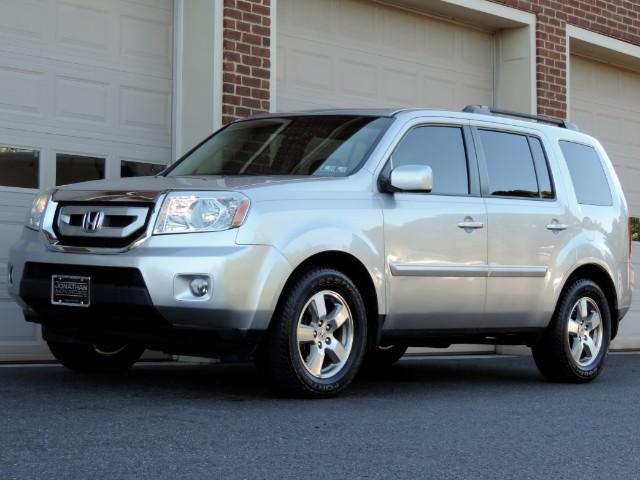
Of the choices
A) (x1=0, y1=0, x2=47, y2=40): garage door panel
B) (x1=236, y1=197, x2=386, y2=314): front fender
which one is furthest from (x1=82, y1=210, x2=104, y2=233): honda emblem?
(x1=0, y1=0, x2=47, y2=40): garage door panel

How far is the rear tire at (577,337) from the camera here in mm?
8680

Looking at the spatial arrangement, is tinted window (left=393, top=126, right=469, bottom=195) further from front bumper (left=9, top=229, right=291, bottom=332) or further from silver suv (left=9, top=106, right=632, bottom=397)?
front bumper (left=9, top=229, right=291, bottom=332)

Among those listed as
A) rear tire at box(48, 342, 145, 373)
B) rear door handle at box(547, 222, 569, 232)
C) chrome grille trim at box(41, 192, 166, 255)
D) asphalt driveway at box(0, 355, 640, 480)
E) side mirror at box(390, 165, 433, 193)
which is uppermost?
side mirror at box(390, 165, 433, 193)

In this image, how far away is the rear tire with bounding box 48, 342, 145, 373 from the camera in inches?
309

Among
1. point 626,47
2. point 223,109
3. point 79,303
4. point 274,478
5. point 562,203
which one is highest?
point 626,47

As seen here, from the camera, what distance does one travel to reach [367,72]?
40.9 ft

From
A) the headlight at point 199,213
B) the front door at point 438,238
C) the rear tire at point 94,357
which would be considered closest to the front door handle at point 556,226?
the front door at point 438,238

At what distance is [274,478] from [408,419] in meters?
1.86

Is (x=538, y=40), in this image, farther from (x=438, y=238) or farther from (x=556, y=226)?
(x=438, y=238)

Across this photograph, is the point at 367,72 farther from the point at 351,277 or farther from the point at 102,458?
the point at 102,458

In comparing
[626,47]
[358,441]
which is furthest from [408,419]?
[626,47]

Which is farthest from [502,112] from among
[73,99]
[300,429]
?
[300,429]

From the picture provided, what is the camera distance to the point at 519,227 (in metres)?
8.30

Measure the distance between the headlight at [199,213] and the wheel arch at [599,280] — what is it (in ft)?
10.1
